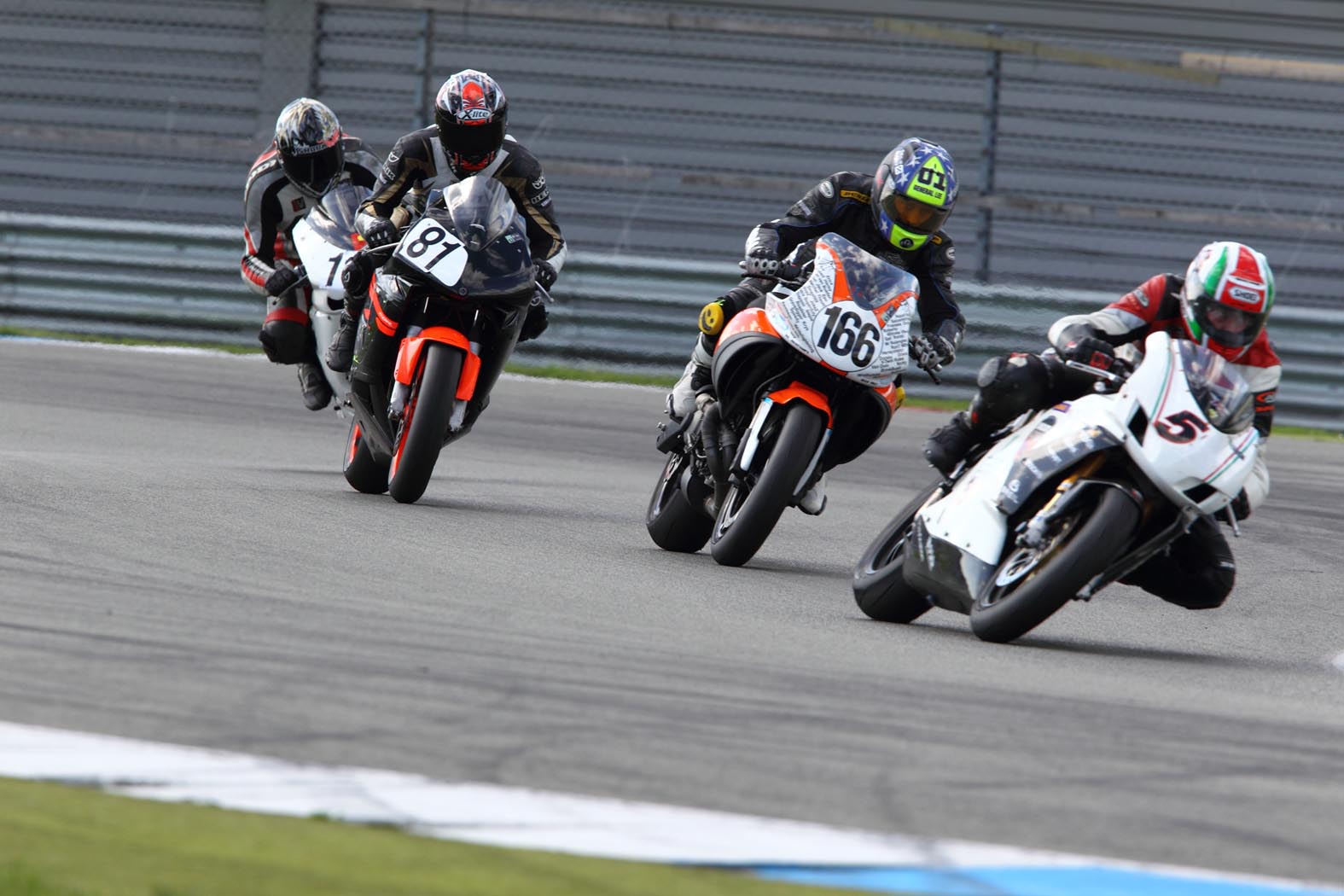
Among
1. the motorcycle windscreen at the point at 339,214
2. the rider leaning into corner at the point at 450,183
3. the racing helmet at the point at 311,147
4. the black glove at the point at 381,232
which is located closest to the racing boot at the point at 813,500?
the rider leaning into corner at the point at 450,183

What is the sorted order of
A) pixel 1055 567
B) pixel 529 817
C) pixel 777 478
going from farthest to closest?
pixel 777 478 < pixel 1055 567 < pixel 529 817

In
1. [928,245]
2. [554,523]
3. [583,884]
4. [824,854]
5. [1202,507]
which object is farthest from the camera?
[554,523]

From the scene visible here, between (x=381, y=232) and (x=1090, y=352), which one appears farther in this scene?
(x=381, y=232)

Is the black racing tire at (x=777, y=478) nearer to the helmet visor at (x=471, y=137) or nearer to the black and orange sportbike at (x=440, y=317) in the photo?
the black and orange sportbike at (x=440, y=317)

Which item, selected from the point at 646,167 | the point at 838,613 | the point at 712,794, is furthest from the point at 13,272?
the point at 712,794

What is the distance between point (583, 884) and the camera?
3229mm

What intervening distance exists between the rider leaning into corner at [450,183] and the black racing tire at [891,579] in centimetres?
236

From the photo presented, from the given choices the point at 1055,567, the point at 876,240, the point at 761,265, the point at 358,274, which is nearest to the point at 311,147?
the point at 358,274

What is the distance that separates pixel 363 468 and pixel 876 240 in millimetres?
2461

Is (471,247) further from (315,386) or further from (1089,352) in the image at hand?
(1089,352)

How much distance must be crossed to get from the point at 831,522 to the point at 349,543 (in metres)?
3.15

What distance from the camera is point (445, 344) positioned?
27.6ft

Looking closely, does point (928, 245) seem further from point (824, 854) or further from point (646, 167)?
point (646, 167)

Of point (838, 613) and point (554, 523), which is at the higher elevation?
point (838, 613)
